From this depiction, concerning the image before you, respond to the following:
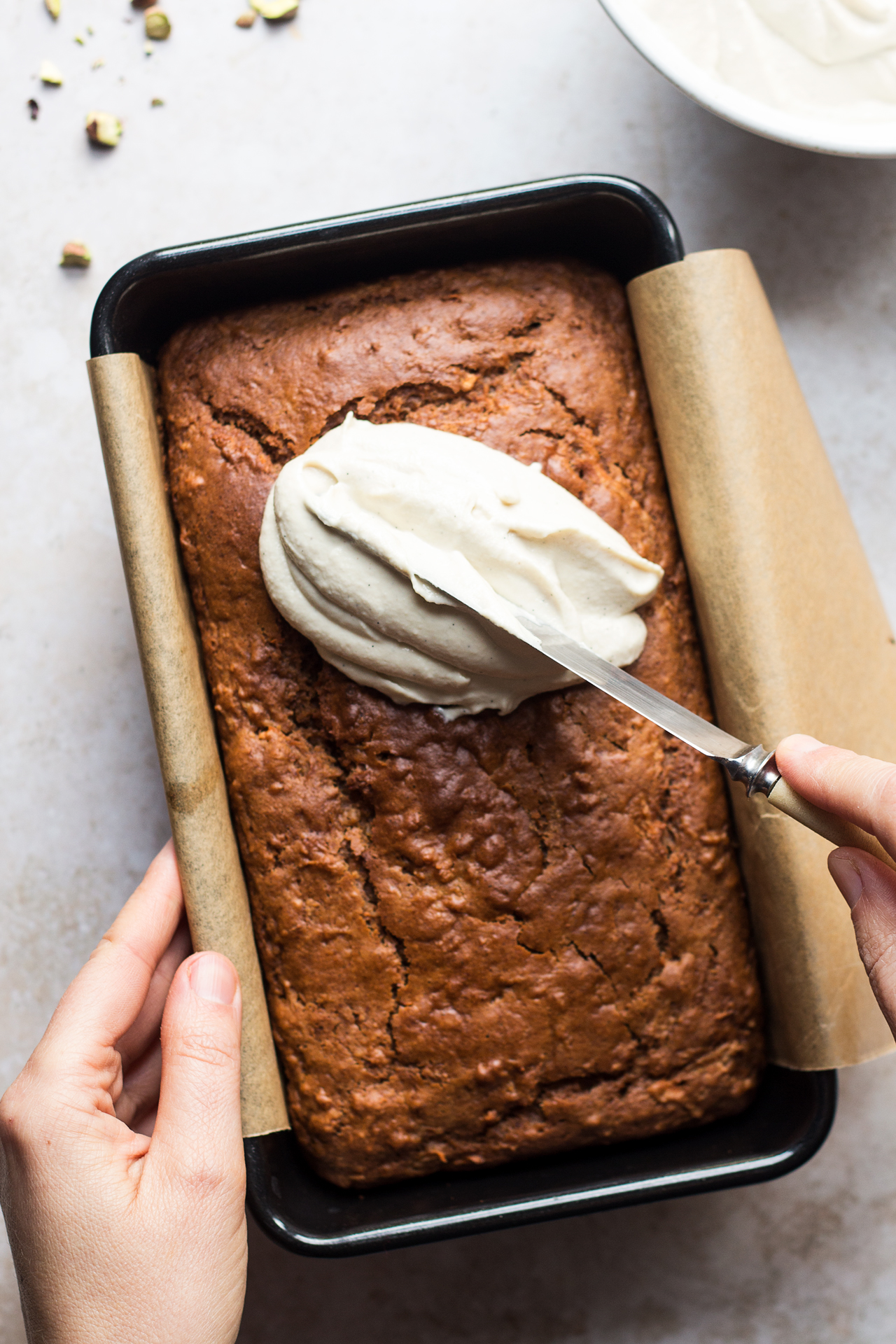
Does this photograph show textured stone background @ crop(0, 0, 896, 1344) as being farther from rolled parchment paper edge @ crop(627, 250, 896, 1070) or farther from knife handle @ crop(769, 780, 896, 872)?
knife handle @ crop(769, 780, 896, 872)

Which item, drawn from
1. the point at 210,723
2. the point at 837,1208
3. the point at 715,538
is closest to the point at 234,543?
the point at 210,723

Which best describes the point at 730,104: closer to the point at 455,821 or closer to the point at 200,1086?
the point at 455,821

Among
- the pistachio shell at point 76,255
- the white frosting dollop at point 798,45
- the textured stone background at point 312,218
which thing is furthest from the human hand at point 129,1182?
the white frosting dollop at point 798,45

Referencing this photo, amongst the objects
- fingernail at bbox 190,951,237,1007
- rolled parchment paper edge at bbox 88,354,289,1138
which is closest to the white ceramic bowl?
rolled parchment paper edge at bbox 88,354,289,1138

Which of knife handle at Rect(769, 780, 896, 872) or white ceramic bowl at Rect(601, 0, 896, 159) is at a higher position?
white ceramic bowl at Rect(601, 0, 896, 159)

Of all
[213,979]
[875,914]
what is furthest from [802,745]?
[213,979]

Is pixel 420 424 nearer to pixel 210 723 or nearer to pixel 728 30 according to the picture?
pixel 210 723

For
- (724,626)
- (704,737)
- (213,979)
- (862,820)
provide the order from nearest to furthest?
1. (862,820)
2. (704,737)
3. (213,979)
4. (724,626)
